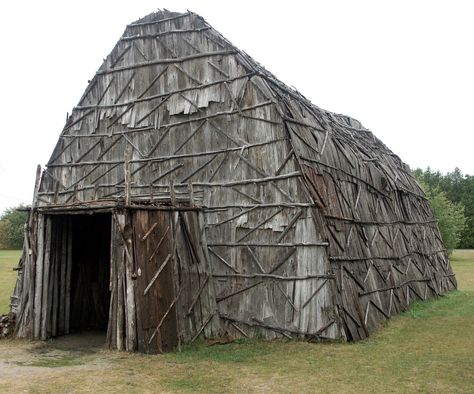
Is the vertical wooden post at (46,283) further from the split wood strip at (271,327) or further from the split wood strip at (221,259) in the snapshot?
the split wood strip at (271,327)

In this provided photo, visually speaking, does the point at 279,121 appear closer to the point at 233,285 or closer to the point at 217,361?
the point at 233,285

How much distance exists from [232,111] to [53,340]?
31.8ft

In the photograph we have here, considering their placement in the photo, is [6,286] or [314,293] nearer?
[314,293]

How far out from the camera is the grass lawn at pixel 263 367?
1134 cm

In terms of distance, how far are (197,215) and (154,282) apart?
3254 mm

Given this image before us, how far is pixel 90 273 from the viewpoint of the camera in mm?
20109

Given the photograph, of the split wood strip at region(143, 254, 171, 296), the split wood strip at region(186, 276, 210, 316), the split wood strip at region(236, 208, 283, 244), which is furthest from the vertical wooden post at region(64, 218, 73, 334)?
the split wood strip at region(236, 208, 283, 244)

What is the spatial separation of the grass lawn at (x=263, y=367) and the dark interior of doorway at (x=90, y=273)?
345cm

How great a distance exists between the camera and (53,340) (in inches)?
662

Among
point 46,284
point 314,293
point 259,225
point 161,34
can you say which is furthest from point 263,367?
point 161,34

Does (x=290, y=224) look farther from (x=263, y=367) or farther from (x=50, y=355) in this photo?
(x=50, y=355)

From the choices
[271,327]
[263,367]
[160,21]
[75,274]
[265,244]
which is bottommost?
[263,367]

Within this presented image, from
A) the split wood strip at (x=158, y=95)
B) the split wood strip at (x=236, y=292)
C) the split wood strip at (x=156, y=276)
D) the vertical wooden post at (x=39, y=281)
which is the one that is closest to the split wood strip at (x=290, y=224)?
the split wood strip at (x=236, y=292)

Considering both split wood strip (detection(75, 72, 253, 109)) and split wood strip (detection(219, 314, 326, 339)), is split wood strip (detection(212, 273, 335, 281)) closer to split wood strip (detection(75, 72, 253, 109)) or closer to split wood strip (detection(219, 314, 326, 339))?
split wood strip (detection(219, 314, 326, 339))
